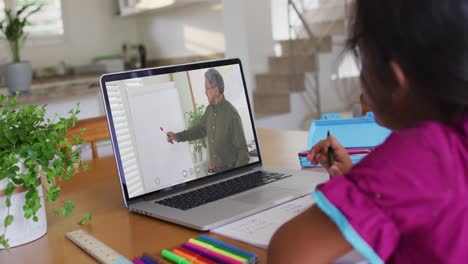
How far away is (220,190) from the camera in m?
1.04

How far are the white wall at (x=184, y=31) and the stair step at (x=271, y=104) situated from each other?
91cm

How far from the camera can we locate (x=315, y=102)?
4.83 m

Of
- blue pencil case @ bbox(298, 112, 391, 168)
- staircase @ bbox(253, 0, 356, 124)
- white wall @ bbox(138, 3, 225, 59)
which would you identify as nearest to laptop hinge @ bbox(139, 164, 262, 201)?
blue pencil case @ bbox(298, 112, 391, 168)

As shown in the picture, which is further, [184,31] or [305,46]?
[305,46]

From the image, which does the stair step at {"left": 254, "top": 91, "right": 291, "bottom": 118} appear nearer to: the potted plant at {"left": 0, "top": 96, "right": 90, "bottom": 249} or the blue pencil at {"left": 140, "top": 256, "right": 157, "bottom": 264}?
the potted plant at {"left": 0, "top": 96, "right": 90, "bottom": 249}

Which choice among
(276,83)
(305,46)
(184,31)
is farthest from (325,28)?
(184,31)

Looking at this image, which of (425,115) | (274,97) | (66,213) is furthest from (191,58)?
(425,115)

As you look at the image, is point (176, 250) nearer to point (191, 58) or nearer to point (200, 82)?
point (200, 82)

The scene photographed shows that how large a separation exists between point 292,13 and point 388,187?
4.75 m

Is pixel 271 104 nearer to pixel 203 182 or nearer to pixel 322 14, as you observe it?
pixel 322 14

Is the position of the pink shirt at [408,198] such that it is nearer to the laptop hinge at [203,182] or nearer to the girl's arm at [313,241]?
the girl's arm at [313,241]

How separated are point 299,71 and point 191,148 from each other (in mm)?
3722

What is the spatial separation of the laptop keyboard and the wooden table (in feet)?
0.23

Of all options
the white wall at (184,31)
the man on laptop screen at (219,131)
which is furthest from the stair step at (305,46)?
the man on laptop screen at (219,131)
